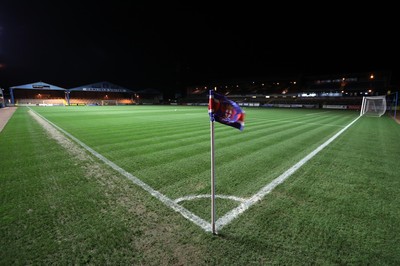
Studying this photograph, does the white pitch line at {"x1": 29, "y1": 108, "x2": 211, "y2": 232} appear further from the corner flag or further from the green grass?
the corner flag

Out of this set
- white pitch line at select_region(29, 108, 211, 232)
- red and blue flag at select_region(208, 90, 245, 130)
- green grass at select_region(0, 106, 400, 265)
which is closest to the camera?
green grass at select_region(0, 106, 400, 265)

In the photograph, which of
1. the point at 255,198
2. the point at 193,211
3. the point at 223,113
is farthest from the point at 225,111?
the point at 255,198

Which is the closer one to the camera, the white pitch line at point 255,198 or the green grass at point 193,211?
the green grass at point 193,211

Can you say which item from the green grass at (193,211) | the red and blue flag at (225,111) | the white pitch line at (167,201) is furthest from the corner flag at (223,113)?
the green grass at (193,211)

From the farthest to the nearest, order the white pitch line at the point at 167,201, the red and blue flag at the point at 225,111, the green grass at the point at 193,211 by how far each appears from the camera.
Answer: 1. the white pitch line at the point at 167,201
2. the red and blue flag at the point at 225,111
3. the green grass at the point at 193,211

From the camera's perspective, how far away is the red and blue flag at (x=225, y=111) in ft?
8.20

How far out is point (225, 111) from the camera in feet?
8.42

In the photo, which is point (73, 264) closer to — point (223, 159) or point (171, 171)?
point (171, 171)

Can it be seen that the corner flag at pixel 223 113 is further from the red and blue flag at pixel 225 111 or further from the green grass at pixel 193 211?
the green grass at pixel 193 211

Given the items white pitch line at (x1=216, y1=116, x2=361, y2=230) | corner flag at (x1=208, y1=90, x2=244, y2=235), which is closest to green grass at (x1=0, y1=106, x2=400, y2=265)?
white pitch line at (x1=216, y1=116, x2=361, y2=230)

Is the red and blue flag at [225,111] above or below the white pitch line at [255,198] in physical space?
above

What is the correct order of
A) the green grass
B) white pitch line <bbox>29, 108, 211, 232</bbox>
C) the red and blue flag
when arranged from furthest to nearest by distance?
white pitch line <bbox>29, 108, 211, 232</bbox> < the red and blue flag < the green grass

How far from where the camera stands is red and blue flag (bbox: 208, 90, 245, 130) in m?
2.50

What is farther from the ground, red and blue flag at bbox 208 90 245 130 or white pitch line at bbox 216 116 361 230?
red and blue flag at bbox 208 90 245 130
